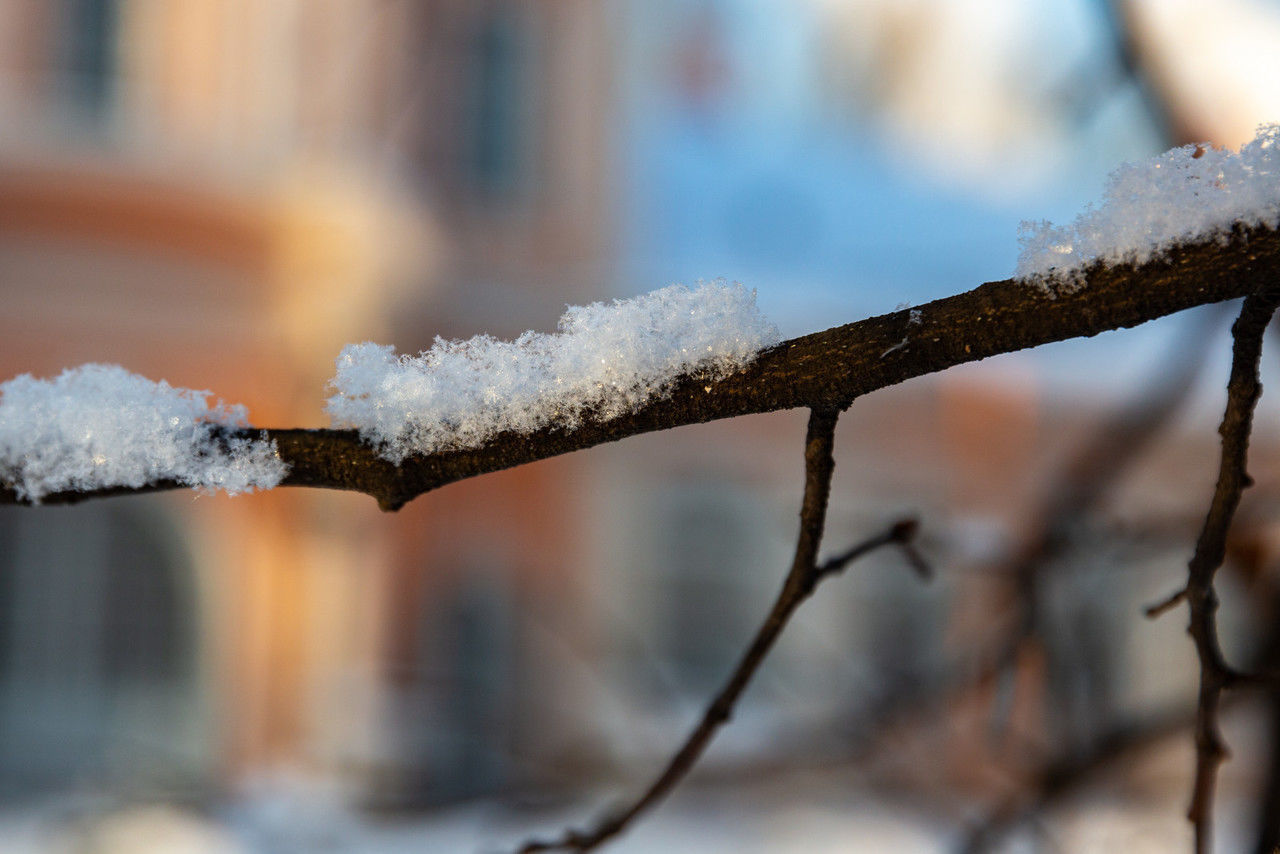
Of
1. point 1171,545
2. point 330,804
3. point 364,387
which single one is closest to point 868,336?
point 364,387

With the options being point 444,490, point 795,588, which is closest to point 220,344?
point 444,490

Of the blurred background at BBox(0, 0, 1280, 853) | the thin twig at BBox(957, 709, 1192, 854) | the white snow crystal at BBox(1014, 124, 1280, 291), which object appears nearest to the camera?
the white snow crystal at BBox(1014, 124, 1280, 291)

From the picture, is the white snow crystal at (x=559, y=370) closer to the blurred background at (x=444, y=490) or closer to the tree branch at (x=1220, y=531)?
the tree branch at (x=1220, y=531)

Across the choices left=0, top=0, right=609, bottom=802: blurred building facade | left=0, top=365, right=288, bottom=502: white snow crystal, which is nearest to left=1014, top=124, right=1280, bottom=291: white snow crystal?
left=0, top=365, right=288, bottom=502: white snow crystal

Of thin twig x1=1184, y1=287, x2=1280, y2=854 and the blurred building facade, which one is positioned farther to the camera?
the blurred building facade

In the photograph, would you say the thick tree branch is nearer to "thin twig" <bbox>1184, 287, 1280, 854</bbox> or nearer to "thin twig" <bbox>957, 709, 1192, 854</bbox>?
"thin twig" <bbox>1184, 287, 1280, 854</bbox>

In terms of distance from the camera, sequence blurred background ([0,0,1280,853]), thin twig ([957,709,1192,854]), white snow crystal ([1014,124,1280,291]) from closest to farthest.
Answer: white snow crystal ([1014,124,1280,291]) < thin twig ([957,709,1192,854]) < blurred background ([0,0,1280,853])
